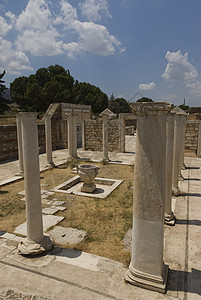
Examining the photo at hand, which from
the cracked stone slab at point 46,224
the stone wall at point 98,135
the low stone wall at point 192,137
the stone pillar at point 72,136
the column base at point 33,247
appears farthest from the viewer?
the stone wall at point 98,135

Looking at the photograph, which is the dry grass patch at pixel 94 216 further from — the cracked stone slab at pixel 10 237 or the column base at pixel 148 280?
the column base at pixel 148 280

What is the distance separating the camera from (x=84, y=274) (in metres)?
3.75

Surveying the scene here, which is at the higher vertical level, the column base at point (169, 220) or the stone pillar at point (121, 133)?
the stone pillar at point (121, 133)

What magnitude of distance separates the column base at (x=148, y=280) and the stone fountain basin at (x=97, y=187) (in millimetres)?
4233

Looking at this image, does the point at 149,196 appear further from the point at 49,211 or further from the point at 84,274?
the point at 49,211

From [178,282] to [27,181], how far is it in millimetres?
3273

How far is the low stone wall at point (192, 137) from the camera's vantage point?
15394 millimetres

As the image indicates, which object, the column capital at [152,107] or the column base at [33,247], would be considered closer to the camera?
the column capital at [152,107]

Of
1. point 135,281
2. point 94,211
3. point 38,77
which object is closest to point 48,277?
point 135,281

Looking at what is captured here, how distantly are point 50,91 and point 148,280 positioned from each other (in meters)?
30.3

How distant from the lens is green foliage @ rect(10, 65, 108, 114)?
101 feet

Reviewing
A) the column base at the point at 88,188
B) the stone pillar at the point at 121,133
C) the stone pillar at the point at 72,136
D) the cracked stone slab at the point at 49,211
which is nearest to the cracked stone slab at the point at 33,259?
the cracked stone slab at the point at 49,211

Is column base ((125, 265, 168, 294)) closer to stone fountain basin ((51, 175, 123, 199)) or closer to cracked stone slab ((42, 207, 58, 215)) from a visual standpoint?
cracked stone slab ((42, 207, 58, 215))

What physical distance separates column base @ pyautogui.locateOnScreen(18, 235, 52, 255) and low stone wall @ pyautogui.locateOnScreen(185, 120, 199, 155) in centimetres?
1370
